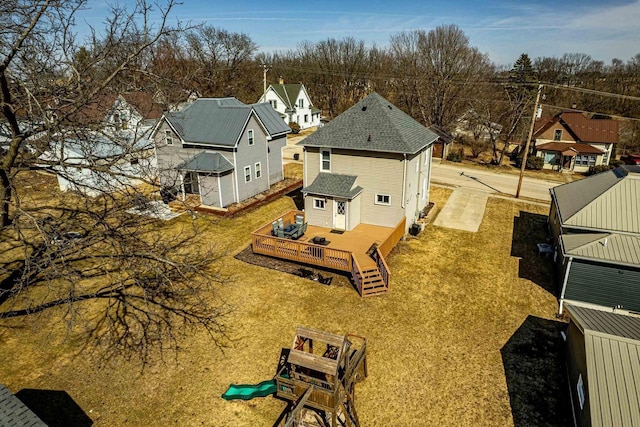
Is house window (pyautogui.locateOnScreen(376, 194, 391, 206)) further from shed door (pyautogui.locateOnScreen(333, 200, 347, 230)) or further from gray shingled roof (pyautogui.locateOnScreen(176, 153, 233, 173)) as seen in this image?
gray shingled roof (pyautogui.locateOnScreen(176, 153, 233, 173))

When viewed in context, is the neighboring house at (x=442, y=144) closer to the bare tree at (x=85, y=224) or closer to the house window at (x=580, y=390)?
the bare tree at (x=85, y=224)

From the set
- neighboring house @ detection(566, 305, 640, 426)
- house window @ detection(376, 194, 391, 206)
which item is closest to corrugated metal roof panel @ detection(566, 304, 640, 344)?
neighboring house @ detection(566, 305, 640, 426)

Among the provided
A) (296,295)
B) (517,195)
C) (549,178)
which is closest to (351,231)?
(296,295)

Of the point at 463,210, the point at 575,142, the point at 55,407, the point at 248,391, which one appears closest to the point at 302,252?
the point at 248,391

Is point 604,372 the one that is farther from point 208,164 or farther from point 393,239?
point 208,164

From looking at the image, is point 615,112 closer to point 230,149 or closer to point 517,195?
point 517,195

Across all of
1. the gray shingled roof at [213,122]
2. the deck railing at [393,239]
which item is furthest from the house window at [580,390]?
the gray shingled roof at [213,122]

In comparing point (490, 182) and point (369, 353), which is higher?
point (490, 182)
